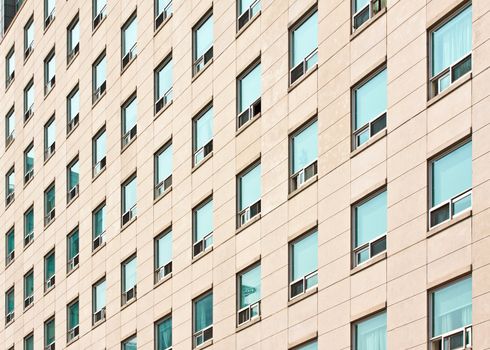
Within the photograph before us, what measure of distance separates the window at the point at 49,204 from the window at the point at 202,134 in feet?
46.7

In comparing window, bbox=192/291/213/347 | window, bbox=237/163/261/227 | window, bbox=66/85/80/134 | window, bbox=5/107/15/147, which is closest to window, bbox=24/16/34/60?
window, bbox=5/107/15/147

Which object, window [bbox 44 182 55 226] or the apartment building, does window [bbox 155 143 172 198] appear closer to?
the apartment building

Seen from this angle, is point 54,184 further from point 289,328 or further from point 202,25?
point 289,328

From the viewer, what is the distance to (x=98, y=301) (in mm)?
53531

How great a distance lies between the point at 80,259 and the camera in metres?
55.6

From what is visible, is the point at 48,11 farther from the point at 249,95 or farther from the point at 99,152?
the point at 249,95

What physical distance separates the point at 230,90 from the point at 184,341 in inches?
297

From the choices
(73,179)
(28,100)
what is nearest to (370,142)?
(73,179)

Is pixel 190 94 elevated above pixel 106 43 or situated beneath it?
situated beneath

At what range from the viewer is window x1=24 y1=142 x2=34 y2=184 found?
207 feet

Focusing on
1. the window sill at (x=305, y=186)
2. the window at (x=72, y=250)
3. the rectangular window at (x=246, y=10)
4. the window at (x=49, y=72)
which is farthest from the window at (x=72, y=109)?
the window sill at (x=305, y=186)

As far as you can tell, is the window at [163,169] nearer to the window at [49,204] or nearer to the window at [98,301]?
the window at [98,301]

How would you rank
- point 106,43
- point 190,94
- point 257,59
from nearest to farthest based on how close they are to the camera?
point 257,59 → point 190,94 → point 106,43

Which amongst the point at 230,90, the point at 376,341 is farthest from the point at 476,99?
the point at 230,90
